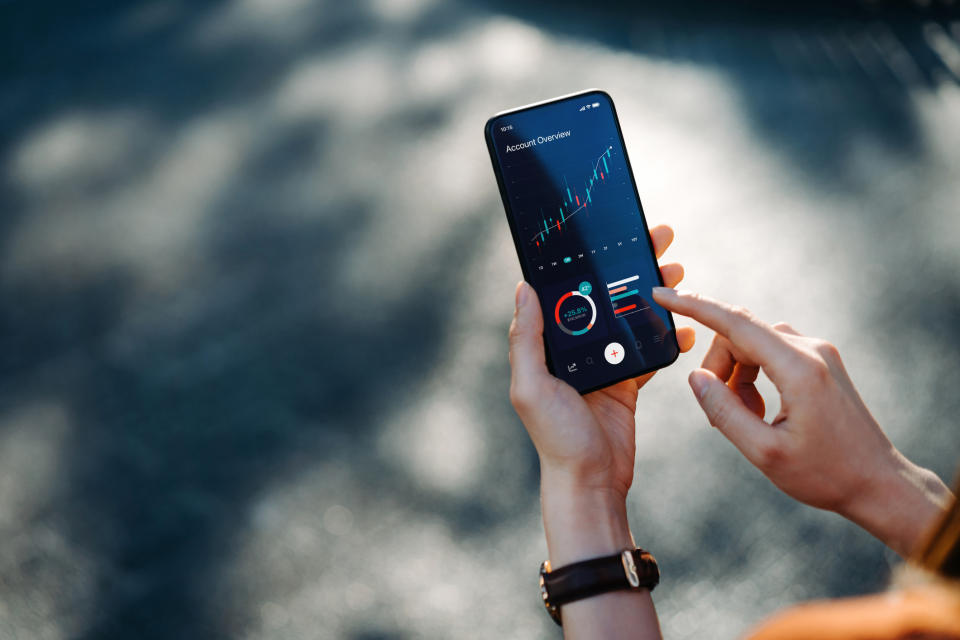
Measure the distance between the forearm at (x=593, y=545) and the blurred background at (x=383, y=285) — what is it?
1.63 ft

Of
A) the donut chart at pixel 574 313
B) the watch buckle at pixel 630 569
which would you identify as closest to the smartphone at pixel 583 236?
the donut chart at pixel 574 313

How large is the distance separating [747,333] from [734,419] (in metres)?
0.12

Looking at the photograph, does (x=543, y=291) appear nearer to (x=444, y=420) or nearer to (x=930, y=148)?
(x=444, y=420)

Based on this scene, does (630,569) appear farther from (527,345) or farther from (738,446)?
(527,345)

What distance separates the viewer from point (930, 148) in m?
1.92

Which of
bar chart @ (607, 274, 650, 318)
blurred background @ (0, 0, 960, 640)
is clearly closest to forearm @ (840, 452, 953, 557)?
bar chart @ (607, 274, 650, 318)

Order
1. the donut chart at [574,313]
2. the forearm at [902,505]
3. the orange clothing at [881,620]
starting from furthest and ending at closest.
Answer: the donut chart at [574,313]
the forearm at [902,505]
the orange clothing at [881,620]

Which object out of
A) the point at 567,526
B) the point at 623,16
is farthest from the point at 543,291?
the point at 623,16

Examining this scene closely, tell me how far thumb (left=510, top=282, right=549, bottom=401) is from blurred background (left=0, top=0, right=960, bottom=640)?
586 millimetres

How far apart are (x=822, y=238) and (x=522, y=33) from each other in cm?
130

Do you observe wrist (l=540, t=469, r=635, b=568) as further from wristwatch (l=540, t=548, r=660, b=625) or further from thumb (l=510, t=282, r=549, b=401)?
thumb (l=510, t=282, r=549, b=401)

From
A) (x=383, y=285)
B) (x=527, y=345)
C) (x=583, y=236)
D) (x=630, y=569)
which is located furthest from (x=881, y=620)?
(x=383, y=285)

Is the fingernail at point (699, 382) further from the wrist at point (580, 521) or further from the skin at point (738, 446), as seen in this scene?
the wrist at point (580, 521)

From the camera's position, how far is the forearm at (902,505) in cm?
76
